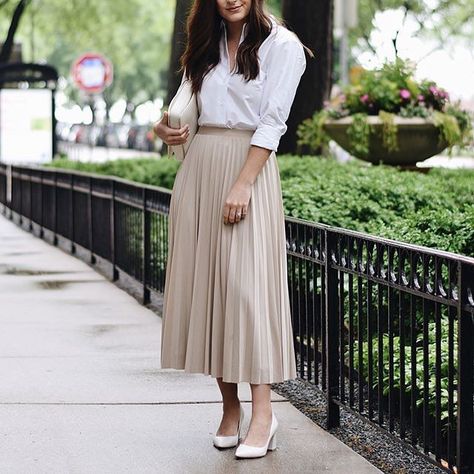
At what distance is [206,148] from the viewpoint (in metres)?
5.34

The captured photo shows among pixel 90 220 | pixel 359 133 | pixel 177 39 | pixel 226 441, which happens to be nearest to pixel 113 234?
pixel 90 220

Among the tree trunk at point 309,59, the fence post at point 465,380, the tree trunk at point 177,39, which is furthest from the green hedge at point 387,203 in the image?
the tree trunk at point 309,59

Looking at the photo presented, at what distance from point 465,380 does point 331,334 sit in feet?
5.00

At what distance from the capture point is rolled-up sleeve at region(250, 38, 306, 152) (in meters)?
5.20

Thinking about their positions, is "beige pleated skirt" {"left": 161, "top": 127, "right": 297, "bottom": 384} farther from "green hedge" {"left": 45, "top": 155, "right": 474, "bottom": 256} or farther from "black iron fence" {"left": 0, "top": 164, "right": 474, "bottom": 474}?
"green hedge" {"left": 45, "top": 155, "right": 474, "bottom": 256}

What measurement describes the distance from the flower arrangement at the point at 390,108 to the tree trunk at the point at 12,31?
24034 millimetres

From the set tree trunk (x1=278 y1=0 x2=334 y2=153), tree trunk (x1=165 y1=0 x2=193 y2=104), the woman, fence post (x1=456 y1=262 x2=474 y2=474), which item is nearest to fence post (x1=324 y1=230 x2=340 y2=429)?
the woman

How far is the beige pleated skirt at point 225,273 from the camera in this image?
17.3ft

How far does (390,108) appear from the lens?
1340 cm

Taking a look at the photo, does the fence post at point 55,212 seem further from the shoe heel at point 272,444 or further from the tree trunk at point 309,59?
the shoe heel at point 272,444

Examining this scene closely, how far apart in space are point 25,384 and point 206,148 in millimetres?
2269

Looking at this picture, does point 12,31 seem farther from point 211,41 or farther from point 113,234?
point 211,41

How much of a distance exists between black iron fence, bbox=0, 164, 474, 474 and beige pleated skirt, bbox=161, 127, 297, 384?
44 centimetres

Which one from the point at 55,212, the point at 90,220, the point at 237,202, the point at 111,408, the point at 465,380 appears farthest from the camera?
the point at 55,212
